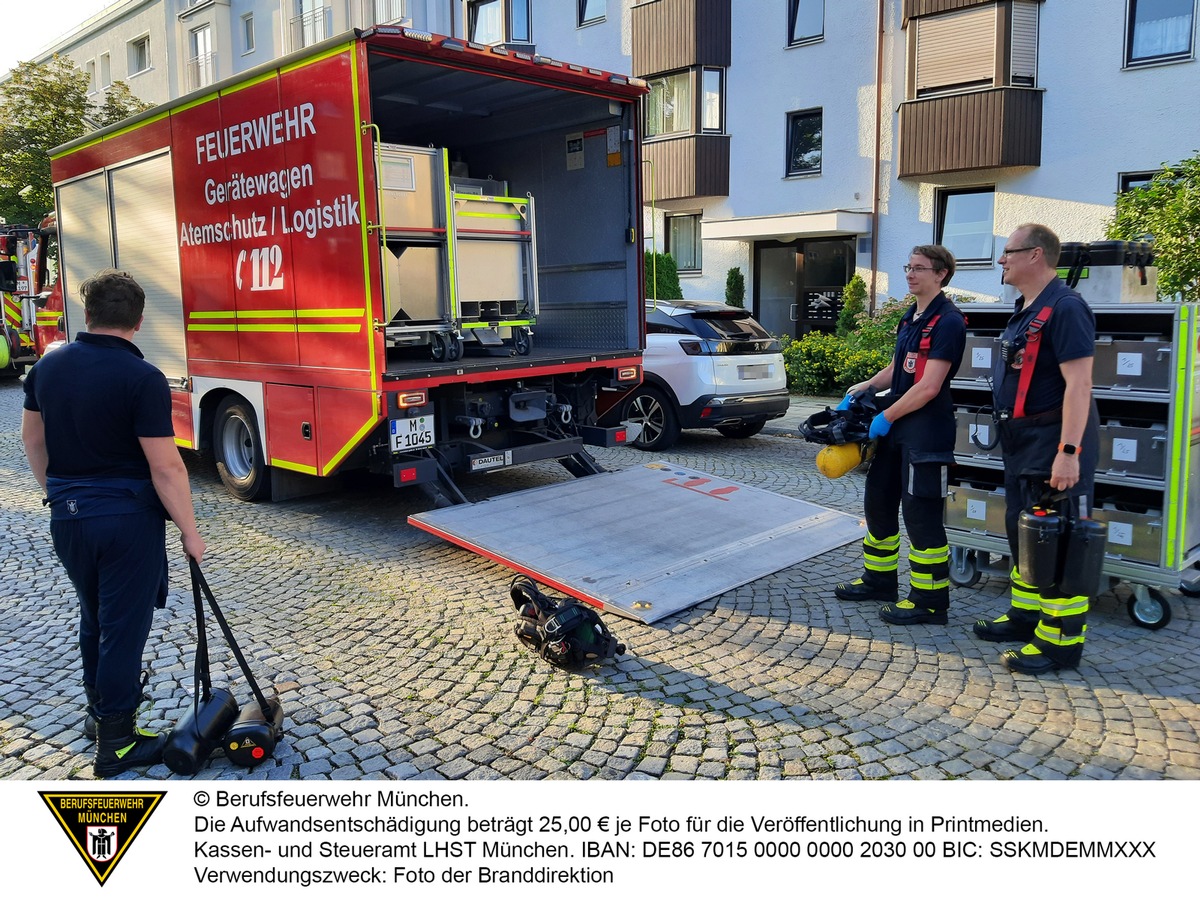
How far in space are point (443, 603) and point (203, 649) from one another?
2002mm

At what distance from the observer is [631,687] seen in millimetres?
4242

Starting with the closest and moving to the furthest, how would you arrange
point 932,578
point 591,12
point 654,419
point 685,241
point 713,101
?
point 932,578 < point 654,419 < point 713,101 < point 685,241 < point 591,12

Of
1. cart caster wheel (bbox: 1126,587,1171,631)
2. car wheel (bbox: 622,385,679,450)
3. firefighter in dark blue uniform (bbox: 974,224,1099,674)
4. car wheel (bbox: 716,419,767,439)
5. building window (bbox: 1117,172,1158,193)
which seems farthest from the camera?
building window (bbox: 1117,172,1158,193)

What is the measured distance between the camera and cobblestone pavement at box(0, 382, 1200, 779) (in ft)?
11.7

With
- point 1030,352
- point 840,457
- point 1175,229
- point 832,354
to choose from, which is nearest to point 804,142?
point 832,354

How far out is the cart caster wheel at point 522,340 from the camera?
8289mm

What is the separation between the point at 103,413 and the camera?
320cm

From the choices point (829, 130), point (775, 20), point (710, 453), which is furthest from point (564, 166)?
point (775, 20)

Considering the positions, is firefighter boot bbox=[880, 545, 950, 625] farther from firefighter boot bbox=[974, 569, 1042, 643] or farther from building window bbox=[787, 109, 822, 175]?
building window bbox=[787, 109, 822, 175]

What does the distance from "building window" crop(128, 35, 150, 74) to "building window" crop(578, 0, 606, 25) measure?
18.3m

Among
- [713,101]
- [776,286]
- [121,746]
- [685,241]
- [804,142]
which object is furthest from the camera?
[685,241]

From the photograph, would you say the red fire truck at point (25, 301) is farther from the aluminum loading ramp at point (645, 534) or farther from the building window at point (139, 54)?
the building window at point (139, 54)
